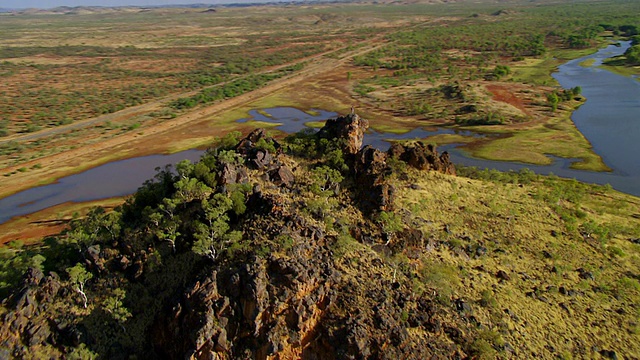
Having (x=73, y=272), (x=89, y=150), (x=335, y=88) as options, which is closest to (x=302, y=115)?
(x=335, y=88)

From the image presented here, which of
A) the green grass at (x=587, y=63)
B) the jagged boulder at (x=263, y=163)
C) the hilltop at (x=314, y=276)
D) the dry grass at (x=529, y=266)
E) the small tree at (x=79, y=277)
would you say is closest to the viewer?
the hilltop at (x=314, y=276)

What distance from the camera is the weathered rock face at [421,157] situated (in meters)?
45.4

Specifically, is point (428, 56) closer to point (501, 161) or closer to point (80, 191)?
point (501, 161)

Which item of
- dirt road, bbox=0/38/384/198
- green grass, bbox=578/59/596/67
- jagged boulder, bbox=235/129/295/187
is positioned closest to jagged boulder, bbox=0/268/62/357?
jagged boulder, bbox=235/129/295/187

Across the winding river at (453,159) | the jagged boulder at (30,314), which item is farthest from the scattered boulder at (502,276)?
the winding river at (453,159)

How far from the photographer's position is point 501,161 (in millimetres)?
72062

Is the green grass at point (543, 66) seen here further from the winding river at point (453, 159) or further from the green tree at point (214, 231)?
the green tree at point (214, 231)

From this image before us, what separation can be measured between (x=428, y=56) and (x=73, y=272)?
528ft

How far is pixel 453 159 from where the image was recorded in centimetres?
7350

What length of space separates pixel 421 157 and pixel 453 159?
99.9 feet

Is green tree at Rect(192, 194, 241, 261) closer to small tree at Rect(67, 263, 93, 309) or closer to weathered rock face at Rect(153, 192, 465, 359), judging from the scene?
weathered rock face at Rect(153, 192, 465, 359)

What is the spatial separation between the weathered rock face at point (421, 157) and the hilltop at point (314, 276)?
5.38m

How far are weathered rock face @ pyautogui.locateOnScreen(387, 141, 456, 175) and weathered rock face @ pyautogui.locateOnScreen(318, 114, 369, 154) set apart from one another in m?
4.33

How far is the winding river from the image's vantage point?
6381 centimetres
